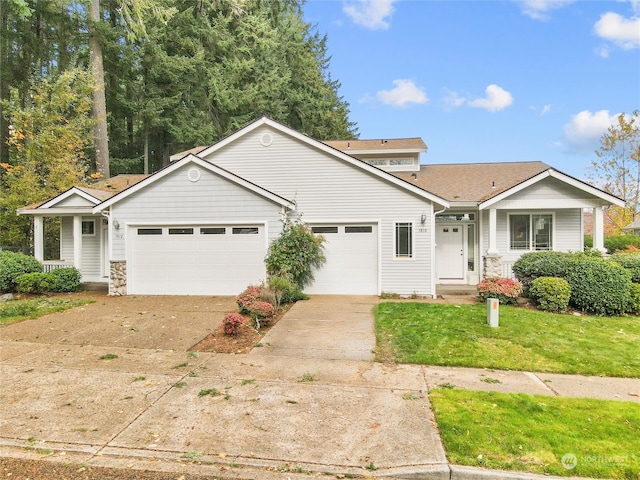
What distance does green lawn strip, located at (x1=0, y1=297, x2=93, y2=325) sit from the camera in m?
8.66

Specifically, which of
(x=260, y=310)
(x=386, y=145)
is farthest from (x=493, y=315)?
(x=386, y=145)

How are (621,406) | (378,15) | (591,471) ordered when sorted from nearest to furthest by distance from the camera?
(591,471)
(621,406)
(378,15)

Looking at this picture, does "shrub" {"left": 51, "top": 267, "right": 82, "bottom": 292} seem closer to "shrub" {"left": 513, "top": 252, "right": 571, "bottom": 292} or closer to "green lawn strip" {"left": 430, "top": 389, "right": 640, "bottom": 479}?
"green lawn strip" {"left": 430, "top": 389, "right": 640, "bottom": 479}

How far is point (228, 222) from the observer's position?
458 inches

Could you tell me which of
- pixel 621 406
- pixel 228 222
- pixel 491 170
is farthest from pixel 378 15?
pixel 621 406

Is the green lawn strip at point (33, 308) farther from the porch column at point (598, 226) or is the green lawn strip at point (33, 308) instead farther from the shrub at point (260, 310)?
the porch column at point (598, 226)

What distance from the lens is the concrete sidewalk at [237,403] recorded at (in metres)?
3.28

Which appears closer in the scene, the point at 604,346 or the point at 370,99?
the point at 604,346

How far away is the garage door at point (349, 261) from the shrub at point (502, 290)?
322cm

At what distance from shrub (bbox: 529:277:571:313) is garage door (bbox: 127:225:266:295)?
7887mm

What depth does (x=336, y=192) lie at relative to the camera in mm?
12039

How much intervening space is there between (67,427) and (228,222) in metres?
8.25

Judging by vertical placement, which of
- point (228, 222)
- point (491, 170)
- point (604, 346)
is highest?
point (491, 170)

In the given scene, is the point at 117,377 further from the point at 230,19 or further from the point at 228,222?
the point at 230,19
